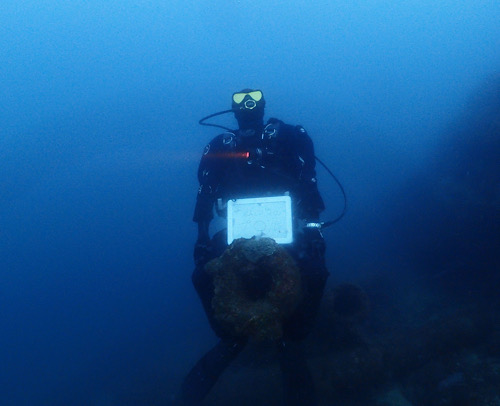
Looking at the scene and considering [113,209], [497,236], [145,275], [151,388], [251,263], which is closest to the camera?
[251,263]

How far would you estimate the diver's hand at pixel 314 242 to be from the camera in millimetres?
3645

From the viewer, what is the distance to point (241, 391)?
16.4 feet

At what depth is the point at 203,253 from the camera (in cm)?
393

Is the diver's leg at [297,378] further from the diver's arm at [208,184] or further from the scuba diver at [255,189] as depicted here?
the diver's arm at [208,184]

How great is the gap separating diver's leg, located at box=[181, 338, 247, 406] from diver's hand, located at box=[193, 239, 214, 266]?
0.91 metres

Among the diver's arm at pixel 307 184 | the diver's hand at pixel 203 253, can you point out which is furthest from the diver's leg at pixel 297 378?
the diver's arm at pixel 307 184

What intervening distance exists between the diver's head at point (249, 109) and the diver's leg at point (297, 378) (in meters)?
2.49

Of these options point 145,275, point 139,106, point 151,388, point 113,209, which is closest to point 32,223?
point 113,209

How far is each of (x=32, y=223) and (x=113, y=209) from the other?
6.59 m

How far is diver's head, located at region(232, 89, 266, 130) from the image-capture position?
447 centimetres

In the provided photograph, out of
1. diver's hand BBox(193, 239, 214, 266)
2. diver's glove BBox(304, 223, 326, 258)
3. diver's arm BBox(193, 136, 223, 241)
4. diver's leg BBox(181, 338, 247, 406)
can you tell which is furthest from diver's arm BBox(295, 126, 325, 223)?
diver's leg BBox(181, 338, 247, 406)

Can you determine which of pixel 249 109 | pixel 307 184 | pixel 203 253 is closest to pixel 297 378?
pixel 203 253

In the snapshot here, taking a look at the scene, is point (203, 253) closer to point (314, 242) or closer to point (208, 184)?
point (208, 184)

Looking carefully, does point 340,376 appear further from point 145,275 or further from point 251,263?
point 145,275
